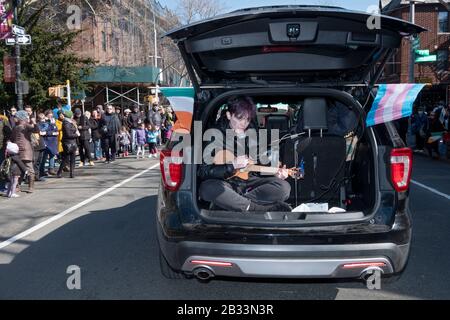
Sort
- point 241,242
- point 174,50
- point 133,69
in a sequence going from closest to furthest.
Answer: point 241,242 → point 133,69 → point 174,50

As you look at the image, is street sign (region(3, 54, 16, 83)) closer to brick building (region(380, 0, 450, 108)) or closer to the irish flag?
the irish flag

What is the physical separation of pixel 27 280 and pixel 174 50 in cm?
4338

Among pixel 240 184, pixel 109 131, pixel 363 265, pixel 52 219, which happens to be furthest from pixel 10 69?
pixel 363 265

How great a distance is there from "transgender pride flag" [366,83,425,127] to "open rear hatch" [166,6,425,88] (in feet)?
0.85

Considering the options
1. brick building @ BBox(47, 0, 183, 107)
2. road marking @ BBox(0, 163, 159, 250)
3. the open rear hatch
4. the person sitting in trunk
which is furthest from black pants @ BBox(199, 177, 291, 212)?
brick building @ BBox(47, 0, 183, 107)

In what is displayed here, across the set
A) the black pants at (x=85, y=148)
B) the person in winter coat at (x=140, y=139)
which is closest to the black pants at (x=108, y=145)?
the black pants at (x=85, y=148)

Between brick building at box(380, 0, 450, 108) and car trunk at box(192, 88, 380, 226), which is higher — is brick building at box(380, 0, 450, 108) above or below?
above

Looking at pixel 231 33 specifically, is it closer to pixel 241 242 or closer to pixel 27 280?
pixel 241 242

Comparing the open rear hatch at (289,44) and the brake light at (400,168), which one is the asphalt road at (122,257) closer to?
the brake light at (400,168)

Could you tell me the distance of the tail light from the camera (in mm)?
3650

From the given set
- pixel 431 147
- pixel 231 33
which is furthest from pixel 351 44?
pixel 431 147

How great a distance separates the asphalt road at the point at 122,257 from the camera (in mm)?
4188

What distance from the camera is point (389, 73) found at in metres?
46.4

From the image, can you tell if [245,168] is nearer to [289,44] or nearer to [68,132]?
[289,44]
